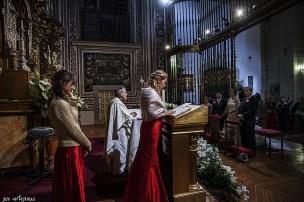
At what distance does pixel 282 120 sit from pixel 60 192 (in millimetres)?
9299

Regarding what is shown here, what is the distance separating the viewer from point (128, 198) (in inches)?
110

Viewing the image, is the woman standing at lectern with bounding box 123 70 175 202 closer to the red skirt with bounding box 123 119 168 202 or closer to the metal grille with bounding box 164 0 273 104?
the red skirt with bounding box 123 119 168 202

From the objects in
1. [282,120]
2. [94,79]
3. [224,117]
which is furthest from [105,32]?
[282,120]

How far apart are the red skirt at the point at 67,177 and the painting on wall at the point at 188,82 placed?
28.2ft

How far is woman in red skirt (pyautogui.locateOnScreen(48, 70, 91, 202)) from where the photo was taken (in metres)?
2.22

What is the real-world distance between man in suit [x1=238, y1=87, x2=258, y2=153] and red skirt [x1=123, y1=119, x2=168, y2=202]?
3.72 meters

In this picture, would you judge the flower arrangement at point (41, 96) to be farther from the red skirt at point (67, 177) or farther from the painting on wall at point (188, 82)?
the painting on wall at point (188, 82)

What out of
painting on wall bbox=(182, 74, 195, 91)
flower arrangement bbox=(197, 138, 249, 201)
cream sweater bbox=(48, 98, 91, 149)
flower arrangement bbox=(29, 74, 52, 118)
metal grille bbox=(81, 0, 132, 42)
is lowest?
flower arrangement bbox=(197, 138, 249, 201)

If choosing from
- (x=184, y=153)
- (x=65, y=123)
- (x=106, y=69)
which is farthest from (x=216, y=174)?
(x=106, y=69)

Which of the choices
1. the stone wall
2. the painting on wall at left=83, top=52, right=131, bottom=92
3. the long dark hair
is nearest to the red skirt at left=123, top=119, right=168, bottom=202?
the long dark hair

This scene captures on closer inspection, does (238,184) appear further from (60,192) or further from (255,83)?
(255,83)

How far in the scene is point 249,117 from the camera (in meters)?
5.80

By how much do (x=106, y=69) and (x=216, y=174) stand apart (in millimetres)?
9116

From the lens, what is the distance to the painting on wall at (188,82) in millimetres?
10508
